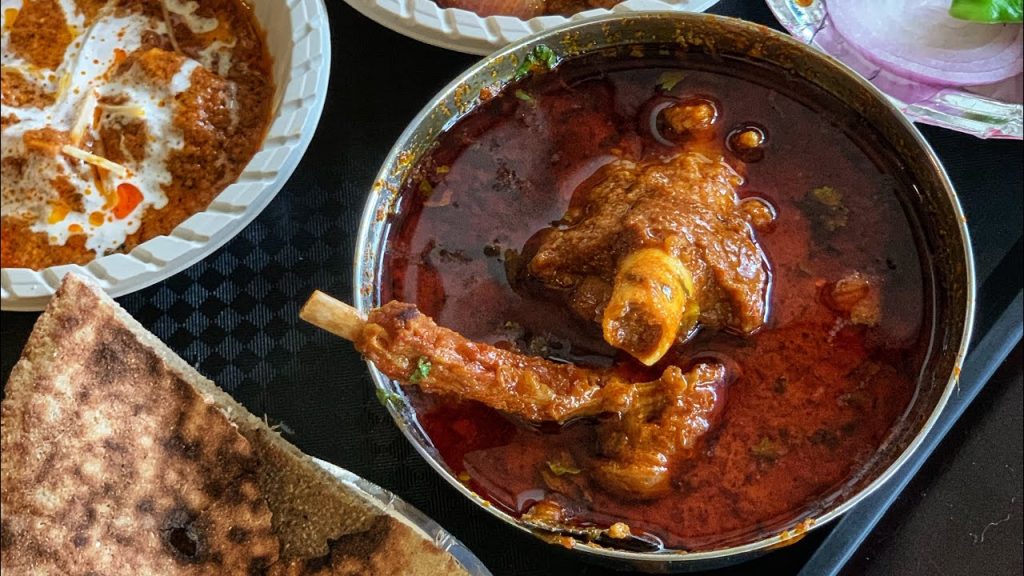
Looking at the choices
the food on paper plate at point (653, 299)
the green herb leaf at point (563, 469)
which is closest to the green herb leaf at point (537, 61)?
the food on paper plate at point (653, 299)

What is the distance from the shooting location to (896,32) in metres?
1.81

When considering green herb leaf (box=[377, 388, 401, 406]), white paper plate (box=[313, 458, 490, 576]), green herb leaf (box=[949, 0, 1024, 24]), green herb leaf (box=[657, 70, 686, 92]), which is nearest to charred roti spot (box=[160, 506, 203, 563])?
white paper plate (box=[313, 458, 490, 576])

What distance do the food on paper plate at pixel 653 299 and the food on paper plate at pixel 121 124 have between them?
58 cm

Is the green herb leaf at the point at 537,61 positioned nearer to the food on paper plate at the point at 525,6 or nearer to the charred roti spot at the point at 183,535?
the food on paper plate at the point at 525,6

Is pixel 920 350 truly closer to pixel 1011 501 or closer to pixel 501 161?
pixel 1011 501

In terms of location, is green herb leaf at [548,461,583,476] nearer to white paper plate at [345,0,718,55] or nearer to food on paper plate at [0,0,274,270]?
white paper plate at [345,0,718,55]

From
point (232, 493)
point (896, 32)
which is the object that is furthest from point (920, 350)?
point (232, 493)

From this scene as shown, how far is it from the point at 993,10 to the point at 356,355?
131cm

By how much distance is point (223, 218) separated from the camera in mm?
1715

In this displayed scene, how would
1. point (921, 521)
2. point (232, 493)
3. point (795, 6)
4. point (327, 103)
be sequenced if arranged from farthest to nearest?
1. point (327, 103)
2. point (795, 6)
3. point (921, 521)
4. point (232, 493)

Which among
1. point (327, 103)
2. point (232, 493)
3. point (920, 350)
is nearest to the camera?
point (920, 350)

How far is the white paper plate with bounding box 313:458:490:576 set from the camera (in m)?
1.58

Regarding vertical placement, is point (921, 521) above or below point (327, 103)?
below

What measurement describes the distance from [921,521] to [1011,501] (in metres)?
0.17
